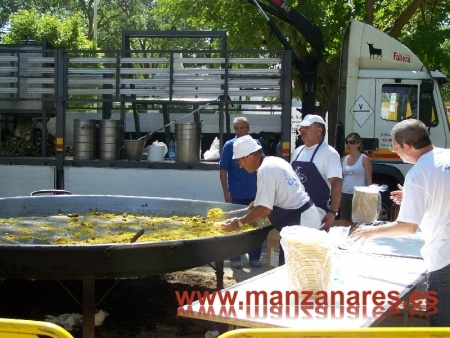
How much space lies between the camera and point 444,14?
13836 millimetres

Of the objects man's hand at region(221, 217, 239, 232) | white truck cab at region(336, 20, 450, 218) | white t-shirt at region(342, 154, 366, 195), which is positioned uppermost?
white truck cab at region(336, 20, 450, 218)

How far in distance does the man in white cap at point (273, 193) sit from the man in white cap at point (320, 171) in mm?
639

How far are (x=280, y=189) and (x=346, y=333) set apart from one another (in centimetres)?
235

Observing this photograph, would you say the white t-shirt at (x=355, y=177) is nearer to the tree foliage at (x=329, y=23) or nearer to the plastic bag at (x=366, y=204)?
the plastic bag at (x=366, y=204)

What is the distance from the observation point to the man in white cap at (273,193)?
4402mm

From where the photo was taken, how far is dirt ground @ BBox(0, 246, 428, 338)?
17.2ft

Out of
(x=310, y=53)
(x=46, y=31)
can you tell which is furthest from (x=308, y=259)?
(x=46, y=31)

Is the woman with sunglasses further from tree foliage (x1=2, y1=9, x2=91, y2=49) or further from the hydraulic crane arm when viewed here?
tree foliage (x1=2, y1=9, x2=91, y2=49)

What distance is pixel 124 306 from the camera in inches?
229

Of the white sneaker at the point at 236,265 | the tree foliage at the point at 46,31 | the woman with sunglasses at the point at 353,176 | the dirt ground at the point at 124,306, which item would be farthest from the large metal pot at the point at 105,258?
the tree foliage at the point at 46,31

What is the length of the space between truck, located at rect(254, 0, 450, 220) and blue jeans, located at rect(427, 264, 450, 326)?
6.57 meters

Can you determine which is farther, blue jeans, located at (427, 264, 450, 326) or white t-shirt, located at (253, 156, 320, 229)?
white t-shirt, located at (253, 156, 320, 229)

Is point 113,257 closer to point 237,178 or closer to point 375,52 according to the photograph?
point 237,178

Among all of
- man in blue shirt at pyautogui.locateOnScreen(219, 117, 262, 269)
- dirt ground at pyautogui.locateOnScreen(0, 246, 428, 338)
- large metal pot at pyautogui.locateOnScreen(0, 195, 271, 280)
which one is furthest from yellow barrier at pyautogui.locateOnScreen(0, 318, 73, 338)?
man in blue shirt at pyautogui.locateOnScreen(219, 117, 262, 269)
